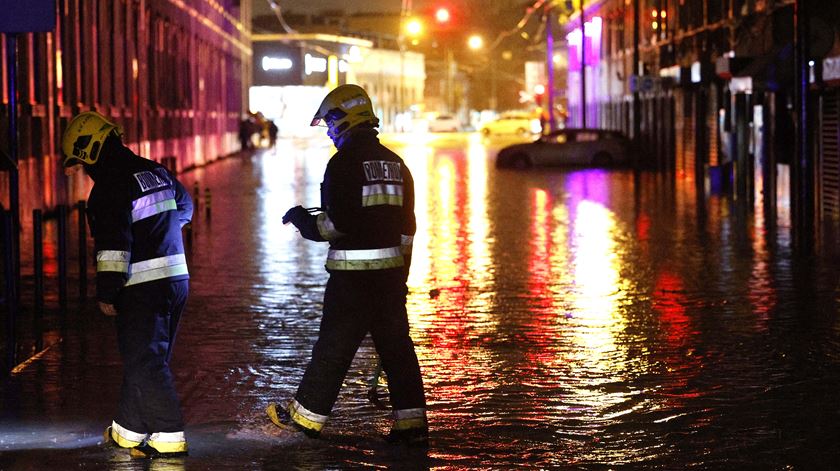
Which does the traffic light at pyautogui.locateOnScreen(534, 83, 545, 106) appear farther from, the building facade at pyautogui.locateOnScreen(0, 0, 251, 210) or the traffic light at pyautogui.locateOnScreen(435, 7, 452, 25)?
the traffic light at pyautogui.locateOnScreen(435, 7, 452, 25)

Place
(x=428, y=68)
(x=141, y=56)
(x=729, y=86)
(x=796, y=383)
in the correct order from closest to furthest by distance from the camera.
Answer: (x=796, y=383) → (x=729, y=86) → (x=141, y=56) → (x=428, y=68)

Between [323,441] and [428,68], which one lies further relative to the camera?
[428,68]

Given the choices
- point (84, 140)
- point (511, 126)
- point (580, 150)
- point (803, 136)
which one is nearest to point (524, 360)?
point (84, 140)

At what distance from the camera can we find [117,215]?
284 inches

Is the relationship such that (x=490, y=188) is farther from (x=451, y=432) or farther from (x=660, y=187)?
(x=451, y=432)

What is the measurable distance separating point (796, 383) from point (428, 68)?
555ft

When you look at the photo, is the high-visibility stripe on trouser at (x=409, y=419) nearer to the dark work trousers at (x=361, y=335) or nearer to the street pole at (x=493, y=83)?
the dark work trousers at (x=361, y=335)

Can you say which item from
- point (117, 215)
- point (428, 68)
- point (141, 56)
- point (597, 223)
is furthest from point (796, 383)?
point (428, 68)

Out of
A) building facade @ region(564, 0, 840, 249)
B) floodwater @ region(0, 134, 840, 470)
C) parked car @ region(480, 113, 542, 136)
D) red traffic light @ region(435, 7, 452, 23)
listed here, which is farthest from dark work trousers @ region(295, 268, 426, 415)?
parked car @ region(480, 113, 542, 136)

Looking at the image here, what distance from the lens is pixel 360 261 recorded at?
24.6ft

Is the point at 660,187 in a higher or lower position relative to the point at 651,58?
lower

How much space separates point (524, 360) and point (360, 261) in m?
3.01

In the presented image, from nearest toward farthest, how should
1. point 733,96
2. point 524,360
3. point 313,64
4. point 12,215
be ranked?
point 524,360, point 12,215, point 733,96, point 313,64

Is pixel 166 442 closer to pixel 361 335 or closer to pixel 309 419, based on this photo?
pixel 309 419
